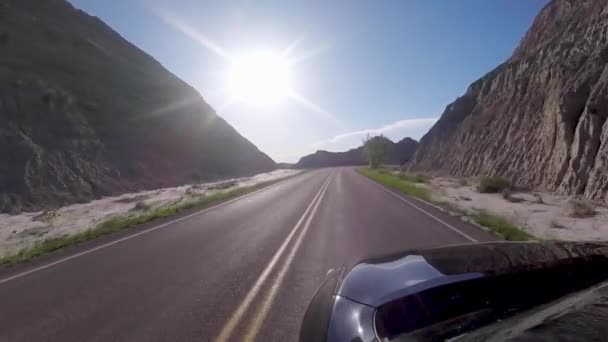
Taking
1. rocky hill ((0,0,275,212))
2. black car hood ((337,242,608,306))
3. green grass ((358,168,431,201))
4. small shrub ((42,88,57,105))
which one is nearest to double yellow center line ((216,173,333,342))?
black car hood ((337,242,608,306))

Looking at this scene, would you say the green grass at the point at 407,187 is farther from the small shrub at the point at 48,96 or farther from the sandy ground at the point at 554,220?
the small shrub at the point at 48,96

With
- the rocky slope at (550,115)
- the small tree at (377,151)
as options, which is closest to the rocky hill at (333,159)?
the small tree at (377,151)

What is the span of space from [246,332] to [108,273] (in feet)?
12.6

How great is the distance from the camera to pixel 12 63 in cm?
3225

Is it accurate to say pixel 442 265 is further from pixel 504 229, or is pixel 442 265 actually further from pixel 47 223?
pixel 47 223

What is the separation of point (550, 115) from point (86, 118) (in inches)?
1503

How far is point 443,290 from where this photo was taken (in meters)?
2.43

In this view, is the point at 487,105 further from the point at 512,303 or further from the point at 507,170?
the point at 512,303

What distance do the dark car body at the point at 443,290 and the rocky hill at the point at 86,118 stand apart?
23.6 m

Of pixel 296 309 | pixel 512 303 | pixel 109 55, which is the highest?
pixel 109 55

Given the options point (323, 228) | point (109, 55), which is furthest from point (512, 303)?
point (109, 55)

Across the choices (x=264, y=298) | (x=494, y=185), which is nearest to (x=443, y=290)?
(x=264, y=298)

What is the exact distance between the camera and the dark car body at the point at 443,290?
2.11 m

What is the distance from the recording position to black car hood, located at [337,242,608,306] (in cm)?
257
